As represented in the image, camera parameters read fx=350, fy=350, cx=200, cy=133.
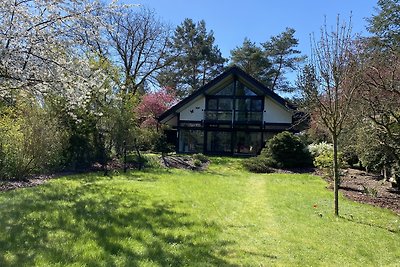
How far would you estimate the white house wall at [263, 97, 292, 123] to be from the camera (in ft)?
85.5

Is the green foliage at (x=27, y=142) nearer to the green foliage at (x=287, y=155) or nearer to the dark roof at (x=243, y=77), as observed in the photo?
the green foliage at (x=287, y=155)

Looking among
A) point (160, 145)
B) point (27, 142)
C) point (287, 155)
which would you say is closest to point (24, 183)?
point (27, 142)

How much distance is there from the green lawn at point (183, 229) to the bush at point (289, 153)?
304 inches

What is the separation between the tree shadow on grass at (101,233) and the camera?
4238 millimetres

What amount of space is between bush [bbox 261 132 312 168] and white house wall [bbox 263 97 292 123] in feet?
27.1

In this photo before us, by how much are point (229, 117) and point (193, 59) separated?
15896 mm

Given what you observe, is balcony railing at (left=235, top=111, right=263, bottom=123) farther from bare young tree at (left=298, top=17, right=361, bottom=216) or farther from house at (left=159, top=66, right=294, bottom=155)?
bare young tree at (left=298, top=17, right=361, bottom=216)

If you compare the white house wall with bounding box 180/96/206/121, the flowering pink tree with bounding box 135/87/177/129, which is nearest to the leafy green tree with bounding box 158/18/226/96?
the flowering pink tree with bounding box 135/87/177/129

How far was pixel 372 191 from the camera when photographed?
10641 millimetres

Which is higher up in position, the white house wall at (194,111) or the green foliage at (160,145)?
the white house wall at (194,111)

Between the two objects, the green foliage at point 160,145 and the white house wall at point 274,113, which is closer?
the green foliage at point 160,145

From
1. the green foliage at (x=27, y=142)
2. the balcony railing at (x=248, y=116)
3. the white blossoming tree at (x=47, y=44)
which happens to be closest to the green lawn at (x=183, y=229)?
the green foliage at (x=27, y=142)

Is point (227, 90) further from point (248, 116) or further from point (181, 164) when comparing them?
point (181, 164)

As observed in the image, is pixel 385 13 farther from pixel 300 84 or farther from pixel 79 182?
pixel 79 182
